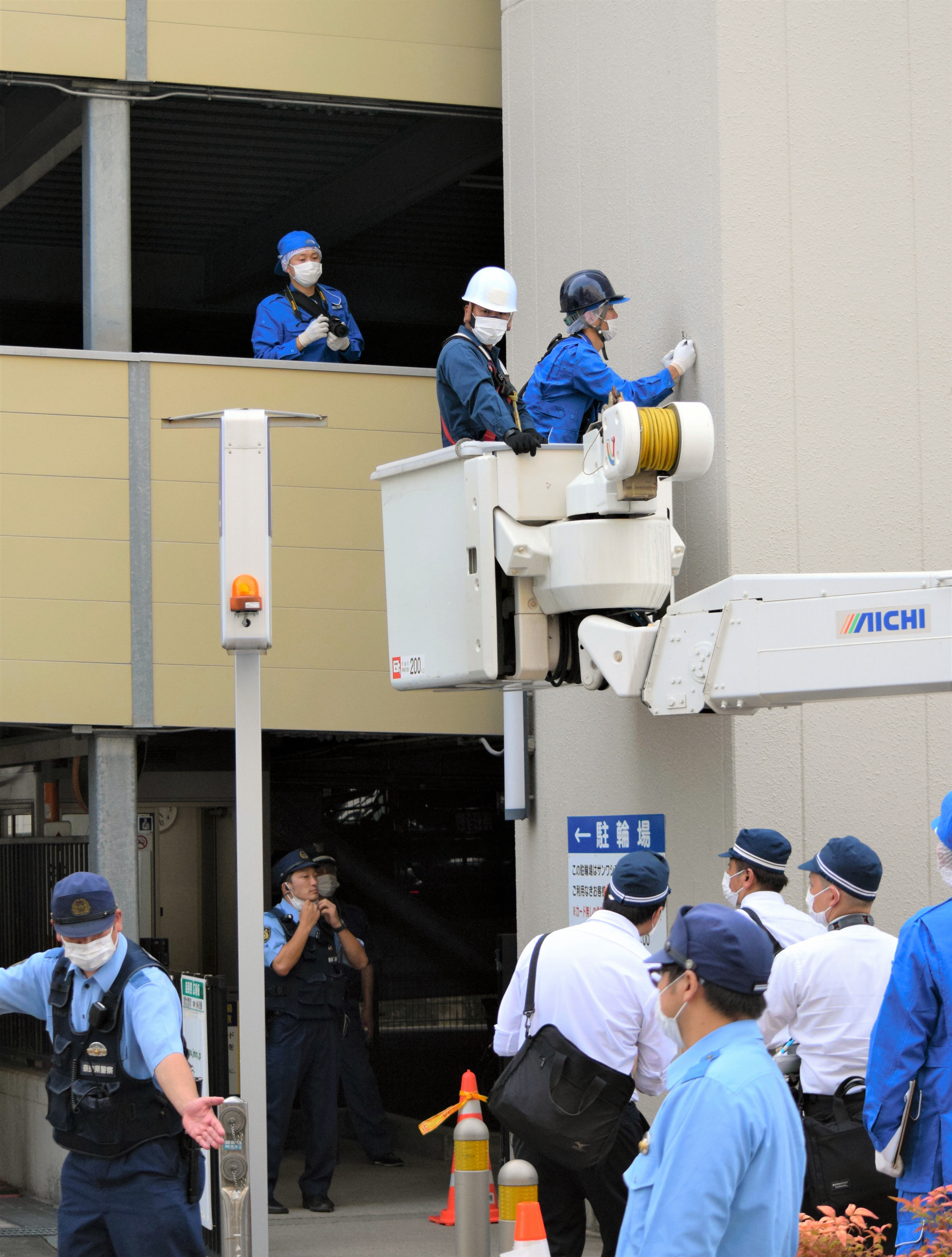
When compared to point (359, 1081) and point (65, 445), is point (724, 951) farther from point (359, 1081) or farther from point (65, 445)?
point (359, 1081)

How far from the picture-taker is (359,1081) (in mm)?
11617

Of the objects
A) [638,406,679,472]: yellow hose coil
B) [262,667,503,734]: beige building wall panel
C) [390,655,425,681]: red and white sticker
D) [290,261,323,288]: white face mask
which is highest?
[290,261,323,288]: white face mask

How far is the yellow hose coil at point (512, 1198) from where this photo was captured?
5.49 meters

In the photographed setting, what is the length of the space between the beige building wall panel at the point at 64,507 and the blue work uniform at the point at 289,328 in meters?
1.52

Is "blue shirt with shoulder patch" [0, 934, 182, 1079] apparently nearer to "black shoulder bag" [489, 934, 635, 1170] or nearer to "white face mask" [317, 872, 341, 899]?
"black shoulder bag" [489, 934, 635, 1170]

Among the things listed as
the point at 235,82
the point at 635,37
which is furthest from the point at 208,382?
the point at 635,37

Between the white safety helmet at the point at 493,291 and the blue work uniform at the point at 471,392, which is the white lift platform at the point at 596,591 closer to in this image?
the blue work uniform at the point at 471,392

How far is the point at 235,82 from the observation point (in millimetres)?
10570

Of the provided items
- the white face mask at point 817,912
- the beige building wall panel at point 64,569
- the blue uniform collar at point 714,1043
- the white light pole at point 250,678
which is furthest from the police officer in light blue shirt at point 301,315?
the blue uniform collar at point 714,1043

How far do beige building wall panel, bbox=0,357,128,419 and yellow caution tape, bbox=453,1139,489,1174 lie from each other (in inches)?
212

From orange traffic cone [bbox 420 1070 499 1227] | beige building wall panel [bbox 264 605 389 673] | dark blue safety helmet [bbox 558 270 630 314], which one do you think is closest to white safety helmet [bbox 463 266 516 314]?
dark blue safety helmet [bbox 558 270 630 314]

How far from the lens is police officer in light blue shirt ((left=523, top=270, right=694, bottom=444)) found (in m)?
8.23

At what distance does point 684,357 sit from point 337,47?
12.4 feet

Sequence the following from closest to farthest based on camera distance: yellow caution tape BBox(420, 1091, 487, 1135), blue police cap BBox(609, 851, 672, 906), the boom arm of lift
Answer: the boom arm of lift
blue police cap BBox(609, 851, 672, 906)
yellow caution tape BBox(420, 1091, 487, 1135)
